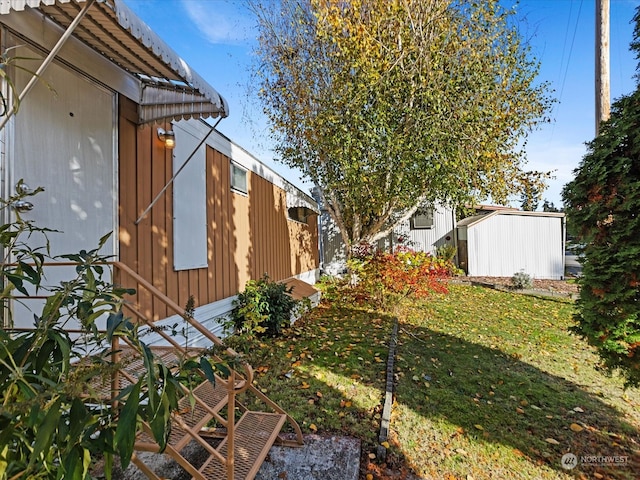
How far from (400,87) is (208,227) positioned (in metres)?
6.12

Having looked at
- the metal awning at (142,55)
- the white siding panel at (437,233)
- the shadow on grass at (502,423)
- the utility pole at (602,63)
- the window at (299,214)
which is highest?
the utility pole at (602,63)

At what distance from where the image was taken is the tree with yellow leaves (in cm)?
832

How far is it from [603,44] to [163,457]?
778cm

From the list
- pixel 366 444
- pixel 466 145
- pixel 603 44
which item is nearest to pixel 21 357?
pixel 366 444

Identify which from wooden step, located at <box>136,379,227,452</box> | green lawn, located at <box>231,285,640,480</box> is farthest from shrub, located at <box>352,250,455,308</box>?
wooden step, located at <box>136,379,227,452</box>

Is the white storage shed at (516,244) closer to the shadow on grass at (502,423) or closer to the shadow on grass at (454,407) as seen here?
the shadow on grass at (454,407)

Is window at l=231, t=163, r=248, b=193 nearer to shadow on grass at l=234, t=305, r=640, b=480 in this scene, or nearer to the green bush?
the green bush

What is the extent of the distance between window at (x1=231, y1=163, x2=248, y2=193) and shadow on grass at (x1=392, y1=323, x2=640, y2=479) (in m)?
4.03

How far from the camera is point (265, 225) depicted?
7773mm

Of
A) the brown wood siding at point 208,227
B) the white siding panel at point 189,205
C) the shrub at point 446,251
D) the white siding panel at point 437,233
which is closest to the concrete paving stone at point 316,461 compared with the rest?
the brown wood siding at point 208,227

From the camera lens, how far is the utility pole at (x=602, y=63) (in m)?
5.21

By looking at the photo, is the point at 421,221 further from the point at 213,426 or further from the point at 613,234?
the point at 213,426

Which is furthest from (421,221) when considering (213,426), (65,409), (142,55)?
(65,409)

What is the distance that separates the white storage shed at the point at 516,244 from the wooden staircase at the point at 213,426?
1222cm
